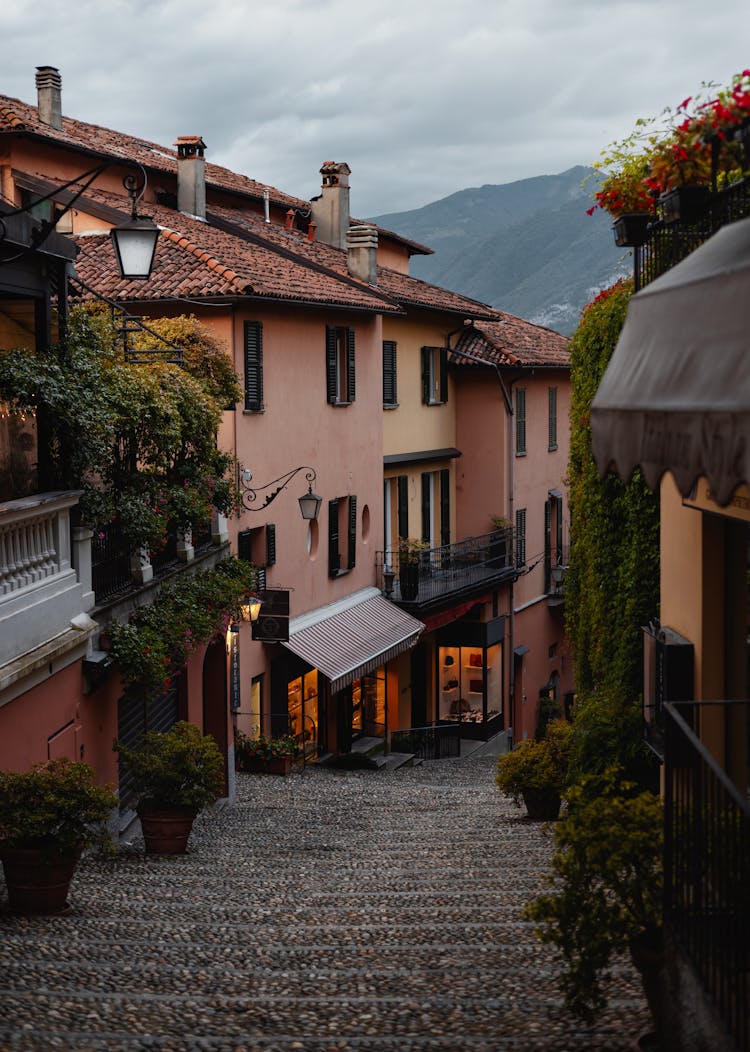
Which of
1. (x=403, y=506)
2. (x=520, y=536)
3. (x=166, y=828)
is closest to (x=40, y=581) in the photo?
(x=166, y=828)

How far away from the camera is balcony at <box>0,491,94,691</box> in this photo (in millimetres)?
11227

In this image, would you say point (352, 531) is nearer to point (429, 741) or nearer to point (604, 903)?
point (429, 741)

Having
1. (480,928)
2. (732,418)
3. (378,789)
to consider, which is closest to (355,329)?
(378,789)

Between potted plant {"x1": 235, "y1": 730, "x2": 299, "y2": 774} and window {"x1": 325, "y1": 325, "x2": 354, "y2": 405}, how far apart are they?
778 cm

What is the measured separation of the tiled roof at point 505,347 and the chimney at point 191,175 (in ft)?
34.8

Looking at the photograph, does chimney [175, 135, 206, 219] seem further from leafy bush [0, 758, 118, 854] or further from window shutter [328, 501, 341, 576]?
leafy bush [0, 758, 118, 854]

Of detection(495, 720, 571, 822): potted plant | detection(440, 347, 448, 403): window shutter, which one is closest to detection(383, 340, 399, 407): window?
detection(440, 347, 448, 403): window shutter

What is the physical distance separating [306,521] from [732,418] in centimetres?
2297

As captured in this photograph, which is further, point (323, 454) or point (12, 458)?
point (323, 454)

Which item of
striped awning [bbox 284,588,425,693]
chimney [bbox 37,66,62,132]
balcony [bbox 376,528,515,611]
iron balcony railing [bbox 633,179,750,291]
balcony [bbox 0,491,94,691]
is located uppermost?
chimney [bbox 37,66,62,132]

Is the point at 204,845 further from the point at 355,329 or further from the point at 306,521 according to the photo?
the point at 355,329

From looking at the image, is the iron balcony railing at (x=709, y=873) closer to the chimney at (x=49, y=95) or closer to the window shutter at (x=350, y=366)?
the window shutter at (x=350, y=366)

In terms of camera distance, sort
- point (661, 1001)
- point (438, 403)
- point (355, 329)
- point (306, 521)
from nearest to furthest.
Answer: point (661, 1001) < point (306, 521) < point (355, 329) < point (438, 403)

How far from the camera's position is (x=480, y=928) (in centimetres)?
990
